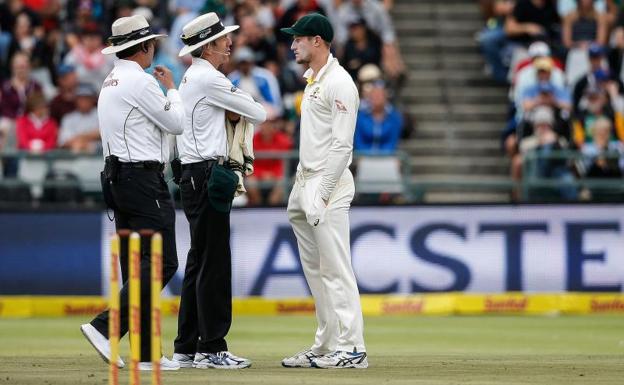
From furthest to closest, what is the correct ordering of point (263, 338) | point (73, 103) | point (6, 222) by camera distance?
point (73, 103)
point (6, 222)
point (263, 338)

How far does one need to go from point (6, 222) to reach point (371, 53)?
254 inches

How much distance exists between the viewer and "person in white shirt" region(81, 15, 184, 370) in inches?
431

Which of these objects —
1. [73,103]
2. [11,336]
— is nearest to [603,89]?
[73,103]

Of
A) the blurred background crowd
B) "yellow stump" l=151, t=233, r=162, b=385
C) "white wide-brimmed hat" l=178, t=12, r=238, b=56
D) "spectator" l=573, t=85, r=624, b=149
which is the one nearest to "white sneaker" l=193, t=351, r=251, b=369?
"white wide-brimmed hat" l=178, t=12, r=238, b=56

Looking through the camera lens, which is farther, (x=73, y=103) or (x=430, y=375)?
(x=73, y=103)

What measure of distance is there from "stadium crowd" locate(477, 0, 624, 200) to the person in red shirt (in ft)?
10.6

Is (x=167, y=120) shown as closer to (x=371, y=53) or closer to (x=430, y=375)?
(x=430, y=375)

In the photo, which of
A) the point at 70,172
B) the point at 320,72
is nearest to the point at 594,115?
the point at 70,172

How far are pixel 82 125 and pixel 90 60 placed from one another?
1752 millimetres

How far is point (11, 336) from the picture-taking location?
50.7ft

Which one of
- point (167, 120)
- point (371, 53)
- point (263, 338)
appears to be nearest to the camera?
point (167, 120)

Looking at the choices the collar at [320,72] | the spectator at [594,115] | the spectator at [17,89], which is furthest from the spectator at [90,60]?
the collar at [320,72]

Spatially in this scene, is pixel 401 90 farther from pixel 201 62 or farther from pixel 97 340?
pixel 97 340

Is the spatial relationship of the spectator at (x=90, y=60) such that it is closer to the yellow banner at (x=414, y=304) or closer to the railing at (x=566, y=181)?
the yellow banner at (x=414, y=304)
